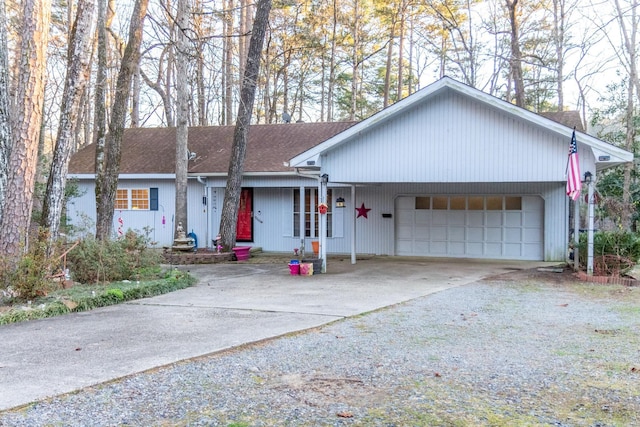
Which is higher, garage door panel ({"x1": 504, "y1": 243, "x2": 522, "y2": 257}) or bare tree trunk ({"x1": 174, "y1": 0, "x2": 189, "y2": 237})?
bare tree trunk ({"x1": 174, "y1": 0, "x2": 189, "y2": 237})

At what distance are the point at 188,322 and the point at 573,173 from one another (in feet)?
25.6

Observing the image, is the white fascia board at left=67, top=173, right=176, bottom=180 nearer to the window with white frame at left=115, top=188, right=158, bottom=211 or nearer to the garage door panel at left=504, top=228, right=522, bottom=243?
the window with white frame at left=115, top=188, right=158, bottom=211

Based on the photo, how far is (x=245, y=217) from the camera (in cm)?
1772

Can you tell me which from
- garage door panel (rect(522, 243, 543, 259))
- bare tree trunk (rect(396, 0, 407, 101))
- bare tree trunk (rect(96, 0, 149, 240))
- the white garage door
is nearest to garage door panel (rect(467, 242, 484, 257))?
the white garage door

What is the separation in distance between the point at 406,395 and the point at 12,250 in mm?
7288

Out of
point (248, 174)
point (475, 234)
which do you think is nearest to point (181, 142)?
point (248, 174)

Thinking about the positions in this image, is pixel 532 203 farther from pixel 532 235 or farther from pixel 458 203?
pixel 458 203

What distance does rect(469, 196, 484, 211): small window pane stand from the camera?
15.8 metres

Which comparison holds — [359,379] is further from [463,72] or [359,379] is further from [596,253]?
[463,72]

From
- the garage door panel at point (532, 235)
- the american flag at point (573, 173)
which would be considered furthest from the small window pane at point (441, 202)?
the american flag at point (573, 173)

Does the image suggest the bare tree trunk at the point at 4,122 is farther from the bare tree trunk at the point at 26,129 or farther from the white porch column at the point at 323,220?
the white porch column at the point at 323,220

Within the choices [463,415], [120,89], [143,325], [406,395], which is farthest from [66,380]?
[120,89]

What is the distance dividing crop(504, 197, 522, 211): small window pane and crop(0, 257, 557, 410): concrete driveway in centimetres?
313

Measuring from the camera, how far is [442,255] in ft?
53.1
